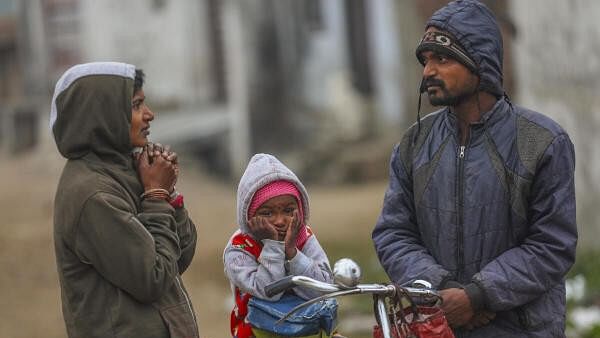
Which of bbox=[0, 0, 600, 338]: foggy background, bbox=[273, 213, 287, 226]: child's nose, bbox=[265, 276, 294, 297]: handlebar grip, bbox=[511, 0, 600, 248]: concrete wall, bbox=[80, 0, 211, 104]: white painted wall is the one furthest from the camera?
bbox=[80, 0, 211, 104]: white painted wall

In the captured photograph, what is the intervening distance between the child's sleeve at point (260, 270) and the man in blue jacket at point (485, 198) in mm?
366

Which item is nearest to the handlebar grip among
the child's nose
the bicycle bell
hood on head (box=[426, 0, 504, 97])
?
the bicycle bell

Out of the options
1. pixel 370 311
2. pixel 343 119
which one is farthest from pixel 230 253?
pixel 343 119

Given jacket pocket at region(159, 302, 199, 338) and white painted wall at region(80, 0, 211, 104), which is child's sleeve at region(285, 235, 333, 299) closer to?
jacket pocket at region(159, 302, 199, 338)

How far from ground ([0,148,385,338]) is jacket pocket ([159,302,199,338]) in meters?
4.77

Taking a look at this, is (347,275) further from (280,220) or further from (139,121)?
(139,121)

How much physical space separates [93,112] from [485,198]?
124 centimetres

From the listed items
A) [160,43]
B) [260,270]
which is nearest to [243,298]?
[260,270]

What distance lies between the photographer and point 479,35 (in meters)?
3.96

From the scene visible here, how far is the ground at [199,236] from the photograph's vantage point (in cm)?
1092

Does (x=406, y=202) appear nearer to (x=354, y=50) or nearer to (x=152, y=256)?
(x=152, y=256)

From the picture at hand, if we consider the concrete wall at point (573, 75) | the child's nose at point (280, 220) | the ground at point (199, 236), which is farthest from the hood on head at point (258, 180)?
the concrete wall at point (573, 75)

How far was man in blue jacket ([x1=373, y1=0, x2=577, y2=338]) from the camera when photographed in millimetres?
3871

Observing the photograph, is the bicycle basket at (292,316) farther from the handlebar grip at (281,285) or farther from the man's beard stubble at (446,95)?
the man's beard stubble at (446,95)
